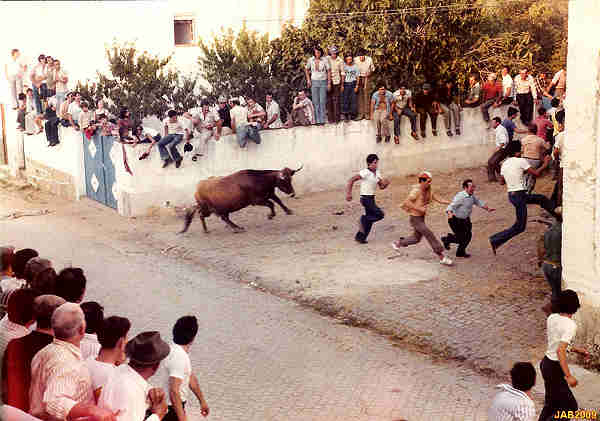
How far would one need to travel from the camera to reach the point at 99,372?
596 cm

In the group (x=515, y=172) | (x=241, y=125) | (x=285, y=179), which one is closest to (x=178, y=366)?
(x=515, y=172)

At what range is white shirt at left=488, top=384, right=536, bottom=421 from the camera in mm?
6156

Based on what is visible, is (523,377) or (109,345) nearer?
(109,345)

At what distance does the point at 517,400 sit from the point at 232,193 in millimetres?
10255

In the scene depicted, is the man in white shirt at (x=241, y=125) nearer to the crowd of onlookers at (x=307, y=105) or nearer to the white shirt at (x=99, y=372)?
the crowd of onlookers at (x=307, y=105)

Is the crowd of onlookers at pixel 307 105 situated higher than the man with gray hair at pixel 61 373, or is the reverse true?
the crowd of onlookers at pixel 307 105

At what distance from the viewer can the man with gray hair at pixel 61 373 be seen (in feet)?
18.6

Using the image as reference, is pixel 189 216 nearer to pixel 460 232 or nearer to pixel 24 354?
pixel 460 232

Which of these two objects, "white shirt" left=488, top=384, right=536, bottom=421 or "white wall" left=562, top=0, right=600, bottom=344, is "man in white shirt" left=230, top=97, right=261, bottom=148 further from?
"white shirt" left=488, top=384, right=536, bottom=421

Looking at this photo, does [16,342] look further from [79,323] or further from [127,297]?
[127,297]

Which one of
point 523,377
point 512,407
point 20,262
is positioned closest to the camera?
point 512,407

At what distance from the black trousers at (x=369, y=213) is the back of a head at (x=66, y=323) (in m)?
8.83

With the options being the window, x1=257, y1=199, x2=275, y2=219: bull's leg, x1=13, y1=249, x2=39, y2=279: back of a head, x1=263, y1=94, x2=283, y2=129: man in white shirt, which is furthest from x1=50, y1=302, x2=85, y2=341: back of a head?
the window

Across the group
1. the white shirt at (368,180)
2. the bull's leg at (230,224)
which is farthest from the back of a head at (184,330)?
the bull's leg at (230,224)
